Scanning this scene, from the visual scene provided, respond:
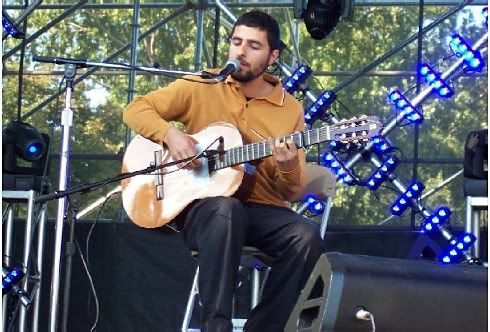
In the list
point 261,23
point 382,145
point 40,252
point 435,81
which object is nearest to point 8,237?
point 40,252

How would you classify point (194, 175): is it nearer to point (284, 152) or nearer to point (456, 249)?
point (284, 152)

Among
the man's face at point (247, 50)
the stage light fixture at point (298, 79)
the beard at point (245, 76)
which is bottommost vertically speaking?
the beard at point (245, 76)

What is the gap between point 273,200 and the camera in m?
4.62

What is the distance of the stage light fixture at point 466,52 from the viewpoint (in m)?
6.36

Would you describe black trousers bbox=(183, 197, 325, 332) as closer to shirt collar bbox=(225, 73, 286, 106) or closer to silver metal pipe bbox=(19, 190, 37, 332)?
shirt collar bbox=(225, 73, 286, 106)

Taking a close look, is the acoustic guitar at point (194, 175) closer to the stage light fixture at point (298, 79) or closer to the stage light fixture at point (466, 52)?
the stage light fixture at point (466, 52)

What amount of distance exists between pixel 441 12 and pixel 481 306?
19.6 feet

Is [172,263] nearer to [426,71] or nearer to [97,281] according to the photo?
[97,281]

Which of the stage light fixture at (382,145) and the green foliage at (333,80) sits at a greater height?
the green foliage at (333,80)

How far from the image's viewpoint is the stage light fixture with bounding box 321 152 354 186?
693 centimetres

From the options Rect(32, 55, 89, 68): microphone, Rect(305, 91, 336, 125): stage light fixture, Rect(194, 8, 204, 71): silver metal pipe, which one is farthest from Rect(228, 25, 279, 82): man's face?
Rect(194, 8, 204, 71): silver metal pipe

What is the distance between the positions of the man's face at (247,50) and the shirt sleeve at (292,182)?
39 centimetres

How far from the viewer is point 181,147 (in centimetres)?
451

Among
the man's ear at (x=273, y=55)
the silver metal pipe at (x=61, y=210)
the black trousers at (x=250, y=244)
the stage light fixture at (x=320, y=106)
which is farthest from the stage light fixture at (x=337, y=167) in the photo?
the silver metal pipe at (x=61, y=210)
